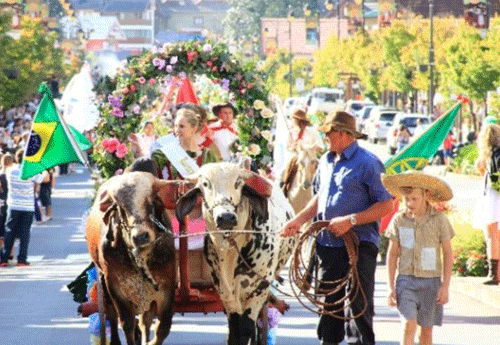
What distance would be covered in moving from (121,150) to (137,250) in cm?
397

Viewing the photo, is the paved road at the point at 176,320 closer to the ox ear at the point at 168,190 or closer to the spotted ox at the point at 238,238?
the spotted ox at the point at 238,238

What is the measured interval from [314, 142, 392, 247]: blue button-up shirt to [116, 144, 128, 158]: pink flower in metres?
4.00

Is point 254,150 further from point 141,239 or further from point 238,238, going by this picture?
point 141,239

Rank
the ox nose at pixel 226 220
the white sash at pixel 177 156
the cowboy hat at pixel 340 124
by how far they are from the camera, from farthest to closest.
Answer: the white sash at pixel 177 156 → the cowboy hat at pixel 340 124 → the ox nose at pixel 226 220

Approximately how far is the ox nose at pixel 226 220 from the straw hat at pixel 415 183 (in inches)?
43.9

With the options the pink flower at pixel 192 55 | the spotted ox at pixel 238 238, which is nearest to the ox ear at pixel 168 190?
the spotted ox at pixel 238 238

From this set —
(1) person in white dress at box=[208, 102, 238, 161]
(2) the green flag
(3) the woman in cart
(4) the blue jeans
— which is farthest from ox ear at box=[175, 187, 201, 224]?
(4) the blue jeans

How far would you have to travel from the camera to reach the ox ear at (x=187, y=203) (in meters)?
11.0

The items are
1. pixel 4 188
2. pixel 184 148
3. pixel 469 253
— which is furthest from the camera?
pixel 4 188

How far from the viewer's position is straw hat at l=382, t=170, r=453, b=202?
11.1m

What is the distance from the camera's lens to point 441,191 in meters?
11.2

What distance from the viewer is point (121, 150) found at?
14.9 metres

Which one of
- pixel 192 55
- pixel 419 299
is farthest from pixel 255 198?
pixel 192 55

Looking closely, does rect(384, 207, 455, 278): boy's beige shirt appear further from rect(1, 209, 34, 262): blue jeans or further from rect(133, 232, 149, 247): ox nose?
rect(1, 209, 34, 262): blue jeans
